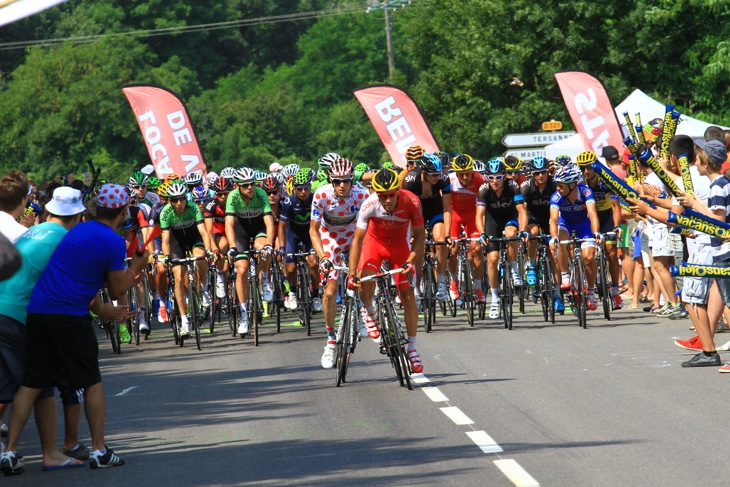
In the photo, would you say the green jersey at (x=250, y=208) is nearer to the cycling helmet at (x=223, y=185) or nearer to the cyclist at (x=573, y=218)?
the cycling helmet at (x=223, y=185)

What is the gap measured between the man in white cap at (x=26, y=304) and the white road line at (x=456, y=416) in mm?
2892

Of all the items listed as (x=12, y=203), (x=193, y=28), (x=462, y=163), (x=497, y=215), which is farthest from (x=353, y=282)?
(x=193, y=28)

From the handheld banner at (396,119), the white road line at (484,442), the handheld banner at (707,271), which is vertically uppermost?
the handheld banner at (396,119)

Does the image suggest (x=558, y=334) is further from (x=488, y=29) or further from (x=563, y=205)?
(x=488, y=29)

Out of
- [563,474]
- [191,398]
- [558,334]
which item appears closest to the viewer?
[563,474]

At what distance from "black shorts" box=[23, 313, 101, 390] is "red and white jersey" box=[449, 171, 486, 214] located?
11408mm

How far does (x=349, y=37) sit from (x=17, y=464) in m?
97.9

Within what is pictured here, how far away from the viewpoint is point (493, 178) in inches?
787

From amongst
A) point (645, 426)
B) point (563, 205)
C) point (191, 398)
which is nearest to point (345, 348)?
point (191, 398)

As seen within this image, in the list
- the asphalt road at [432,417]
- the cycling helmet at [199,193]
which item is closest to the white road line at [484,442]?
the asphalt road at [432,417]

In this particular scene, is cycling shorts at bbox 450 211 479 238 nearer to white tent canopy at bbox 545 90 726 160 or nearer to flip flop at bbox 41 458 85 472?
white tent canopy at bbox 545 90 726 160

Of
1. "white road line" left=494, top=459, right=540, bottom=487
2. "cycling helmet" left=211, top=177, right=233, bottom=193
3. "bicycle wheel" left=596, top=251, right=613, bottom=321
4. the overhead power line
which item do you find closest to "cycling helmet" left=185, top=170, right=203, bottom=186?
"cycling helmet" left=211, top=177, right=233, bottom=193

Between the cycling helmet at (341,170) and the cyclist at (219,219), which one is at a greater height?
the cycling helmet at (341,170)

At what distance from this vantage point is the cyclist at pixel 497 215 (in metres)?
19.8
